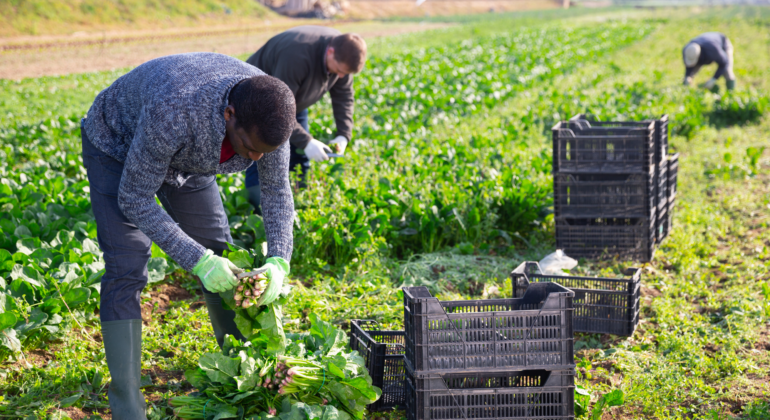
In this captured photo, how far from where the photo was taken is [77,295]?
10.9 ft

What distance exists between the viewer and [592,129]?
4.91 meters

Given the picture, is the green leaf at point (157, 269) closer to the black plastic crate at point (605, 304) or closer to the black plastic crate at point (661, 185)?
the black plastic crate at point (605, 304)

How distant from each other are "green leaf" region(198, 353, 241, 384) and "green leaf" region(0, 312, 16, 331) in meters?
1.09

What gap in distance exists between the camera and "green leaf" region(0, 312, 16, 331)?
9.57 feet

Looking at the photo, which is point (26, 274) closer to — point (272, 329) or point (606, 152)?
point (272, 329)

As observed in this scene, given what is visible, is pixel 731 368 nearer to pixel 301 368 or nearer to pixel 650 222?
pixel 650 222

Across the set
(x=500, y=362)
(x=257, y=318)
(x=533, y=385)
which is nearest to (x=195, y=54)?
(x=257, y=318)

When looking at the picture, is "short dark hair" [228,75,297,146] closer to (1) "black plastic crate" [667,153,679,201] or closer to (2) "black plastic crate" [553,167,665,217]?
(2) "black plastic crate" [553,167,665,217]

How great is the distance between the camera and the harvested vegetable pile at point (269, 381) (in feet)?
8.00

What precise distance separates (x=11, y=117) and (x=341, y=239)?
8.10 metres

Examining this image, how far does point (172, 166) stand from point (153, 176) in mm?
179

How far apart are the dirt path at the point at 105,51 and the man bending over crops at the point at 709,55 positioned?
1301 cm

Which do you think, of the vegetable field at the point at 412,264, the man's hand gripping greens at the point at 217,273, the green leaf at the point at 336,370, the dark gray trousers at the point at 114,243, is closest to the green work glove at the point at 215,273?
the man's hand gripping greens at the point at 217,273

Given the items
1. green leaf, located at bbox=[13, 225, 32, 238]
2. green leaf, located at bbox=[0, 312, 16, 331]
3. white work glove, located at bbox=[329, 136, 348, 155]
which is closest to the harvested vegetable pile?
green leaf, located at bbox=[0, 312, 16, 331]
